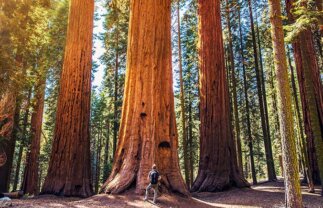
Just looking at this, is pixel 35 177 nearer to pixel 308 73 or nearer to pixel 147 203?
pixel 147 203

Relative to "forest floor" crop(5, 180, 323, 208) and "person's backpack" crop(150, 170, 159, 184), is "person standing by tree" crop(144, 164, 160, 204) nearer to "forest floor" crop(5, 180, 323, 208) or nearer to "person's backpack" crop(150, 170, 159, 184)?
"person's backpack" crop(150, 170, 159, 184)

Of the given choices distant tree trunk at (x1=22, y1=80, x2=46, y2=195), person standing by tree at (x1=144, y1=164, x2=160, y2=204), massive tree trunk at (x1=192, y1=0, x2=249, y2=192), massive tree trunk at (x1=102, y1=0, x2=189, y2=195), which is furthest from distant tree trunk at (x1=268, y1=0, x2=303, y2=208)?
distant tree trunk at (x1=22, y1=80, x2=46, y2=195)

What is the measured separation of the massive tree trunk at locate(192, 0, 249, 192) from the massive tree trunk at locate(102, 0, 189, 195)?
12.2 ft

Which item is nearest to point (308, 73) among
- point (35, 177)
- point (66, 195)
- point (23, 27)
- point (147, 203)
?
point (147, 203)

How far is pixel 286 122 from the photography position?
21.4 ft

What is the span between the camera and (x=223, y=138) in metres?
11.5

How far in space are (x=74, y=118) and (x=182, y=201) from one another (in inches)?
209

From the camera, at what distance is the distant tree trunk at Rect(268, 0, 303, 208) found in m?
6.35

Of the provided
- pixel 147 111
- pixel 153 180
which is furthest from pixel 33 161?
pixel 153 180

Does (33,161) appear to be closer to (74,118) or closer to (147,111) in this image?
(74,118)

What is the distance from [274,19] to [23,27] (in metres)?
10.4

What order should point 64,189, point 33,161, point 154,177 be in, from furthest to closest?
point 33,161, point 64,189, point 154,177

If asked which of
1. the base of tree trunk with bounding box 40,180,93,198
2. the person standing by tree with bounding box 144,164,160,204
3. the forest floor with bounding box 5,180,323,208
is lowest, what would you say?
the forest floor with bounding box 5,180,323,208

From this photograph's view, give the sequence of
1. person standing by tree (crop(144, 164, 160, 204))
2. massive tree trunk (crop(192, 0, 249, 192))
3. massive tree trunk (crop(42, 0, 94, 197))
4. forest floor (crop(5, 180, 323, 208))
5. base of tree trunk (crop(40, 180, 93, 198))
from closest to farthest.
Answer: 1. forest floor (crop(5, 180, 323, 208))
2. person standing by tree (crop(144, 164, 160, 204))
3. base of tree trunk (crop(40, 180, 93, 198))
4. massive tree trunk (crop(42, 0, 94, 197))
5. massive tree trunk (crop(192, 0, 249, 192))
